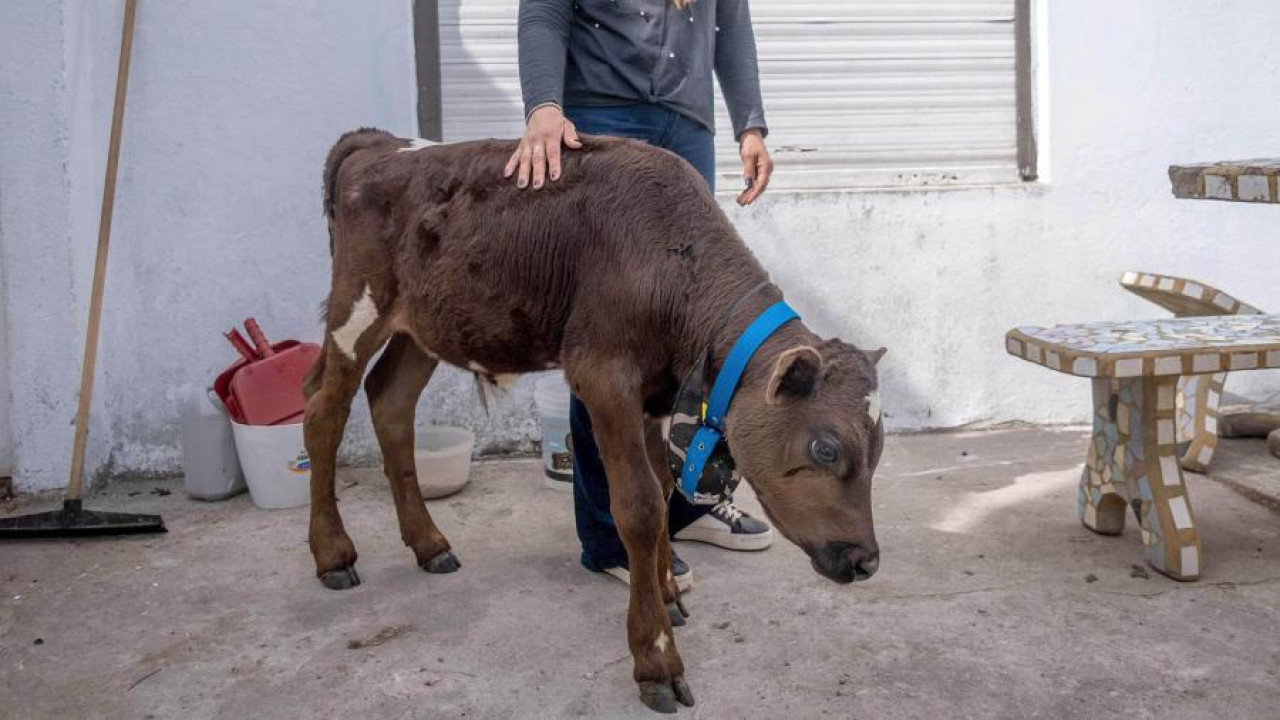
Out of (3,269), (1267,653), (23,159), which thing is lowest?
(1267,653)

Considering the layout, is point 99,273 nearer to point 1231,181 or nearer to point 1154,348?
point 1154,348

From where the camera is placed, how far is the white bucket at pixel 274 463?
4.73 m

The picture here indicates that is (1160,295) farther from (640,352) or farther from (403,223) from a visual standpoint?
(403,223)

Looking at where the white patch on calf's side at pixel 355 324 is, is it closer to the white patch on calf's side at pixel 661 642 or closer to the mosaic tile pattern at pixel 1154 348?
the white patch on calf's side at pixel 661 642

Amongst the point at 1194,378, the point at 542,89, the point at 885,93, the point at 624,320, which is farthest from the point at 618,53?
the point at 1194,378

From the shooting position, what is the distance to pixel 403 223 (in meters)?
3.71

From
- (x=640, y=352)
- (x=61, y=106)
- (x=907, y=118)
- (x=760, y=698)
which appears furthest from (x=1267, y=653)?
(x=61, y=106)

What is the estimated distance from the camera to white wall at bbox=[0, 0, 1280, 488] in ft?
15.9

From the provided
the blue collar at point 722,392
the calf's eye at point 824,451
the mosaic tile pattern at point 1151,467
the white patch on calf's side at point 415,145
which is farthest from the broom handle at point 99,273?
the mosaic tile pattern at point 1151,467

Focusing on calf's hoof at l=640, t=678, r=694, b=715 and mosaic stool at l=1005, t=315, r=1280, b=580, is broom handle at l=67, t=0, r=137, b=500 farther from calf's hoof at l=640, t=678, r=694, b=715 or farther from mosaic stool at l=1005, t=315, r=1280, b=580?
mosaic stool at l=1005, t=315, r=1280, b=580

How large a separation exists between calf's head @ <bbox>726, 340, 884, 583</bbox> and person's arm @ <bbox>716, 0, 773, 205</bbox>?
110 centimetres

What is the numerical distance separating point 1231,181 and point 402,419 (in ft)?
8.96

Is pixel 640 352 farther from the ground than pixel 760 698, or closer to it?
farther from the ground

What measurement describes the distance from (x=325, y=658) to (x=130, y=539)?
1.50 meters
